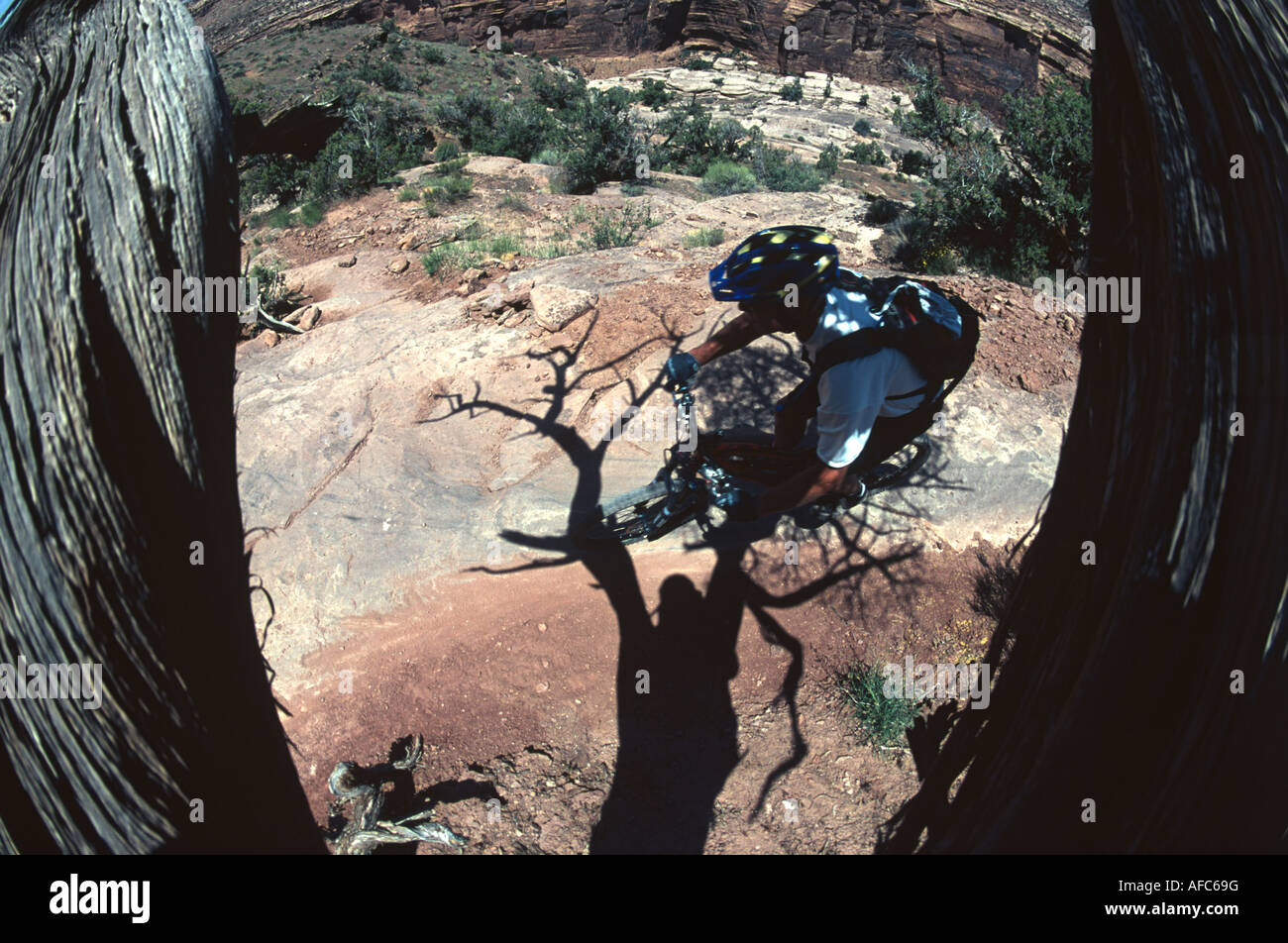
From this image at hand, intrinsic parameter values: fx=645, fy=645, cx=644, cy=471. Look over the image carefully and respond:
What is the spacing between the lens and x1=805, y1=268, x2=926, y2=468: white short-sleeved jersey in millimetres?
2830

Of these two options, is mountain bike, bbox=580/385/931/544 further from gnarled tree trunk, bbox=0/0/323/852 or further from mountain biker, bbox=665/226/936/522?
gnarled tree trunk, bbox=0/0/323/852

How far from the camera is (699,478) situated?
4.29 m

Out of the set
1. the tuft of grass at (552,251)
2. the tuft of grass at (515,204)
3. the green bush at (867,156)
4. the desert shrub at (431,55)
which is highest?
the desert shrub at (431,55)

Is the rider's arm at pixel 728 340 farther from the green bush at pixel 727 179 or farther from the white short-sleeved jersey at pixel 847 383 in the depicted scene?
the green bush at pixel 727 179

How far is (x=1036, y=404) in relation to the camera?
6320 millimetres

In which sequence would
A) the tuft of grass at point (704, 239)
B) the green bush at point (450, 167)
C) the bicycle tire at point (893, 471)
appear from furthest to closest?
1. the green bush at point (450, 167)
2. the tuft of grass at point (704, 239)
3. the bicycle tire at point (893, 471)

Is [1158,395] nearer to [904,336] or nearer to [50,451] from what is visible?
[50,451]

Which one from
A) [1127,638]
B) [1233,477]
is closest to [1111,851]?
[1127,638]

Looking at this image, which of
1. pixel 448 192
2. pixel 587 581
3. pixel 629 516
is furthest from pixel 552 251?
pixel 587 581

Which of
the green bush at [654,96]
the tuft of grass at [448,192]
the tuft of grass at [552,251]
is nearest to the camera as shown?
the tuft of grass at [552,251]

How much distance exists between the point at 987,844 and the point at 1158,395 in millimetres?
743

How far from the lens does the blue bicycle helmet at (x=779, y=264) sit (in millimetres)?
2979

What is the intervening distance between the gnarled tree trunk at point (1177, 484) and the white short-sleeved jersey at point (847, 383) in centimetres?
179

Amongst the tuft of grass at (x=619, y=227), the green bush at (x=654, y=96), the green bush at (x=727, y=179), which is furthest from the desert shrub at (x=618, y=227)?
the green bush at (x=654, y=96)
